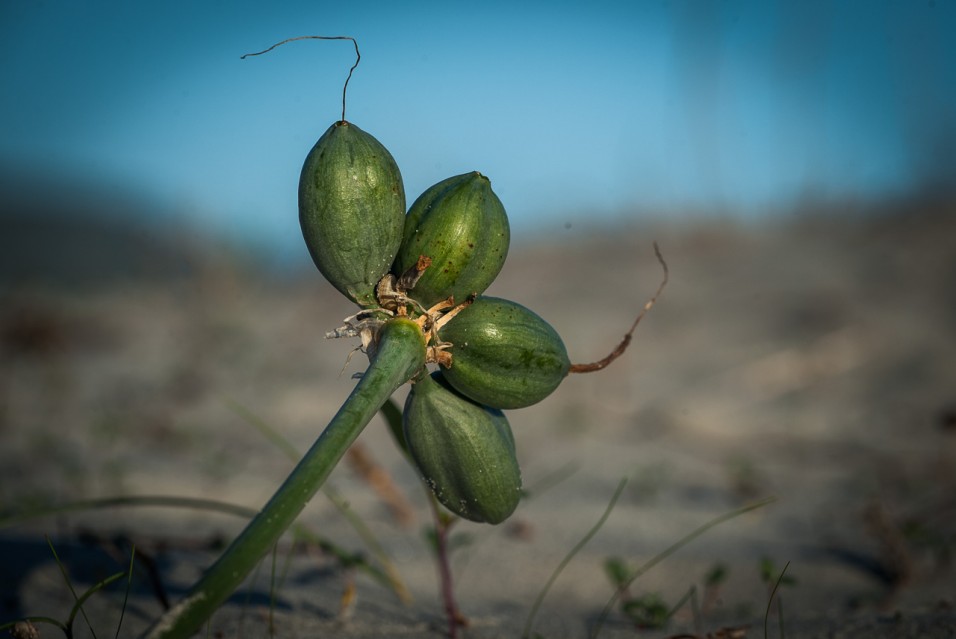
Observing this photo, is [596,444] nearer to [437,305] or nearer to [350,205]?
[437,305]

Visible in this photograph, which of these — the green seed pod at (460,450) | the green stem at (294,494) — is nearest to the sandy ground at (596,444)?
the green seed pod at (460,450)

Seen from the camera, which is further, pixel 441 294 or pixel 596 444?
pixel 596 444

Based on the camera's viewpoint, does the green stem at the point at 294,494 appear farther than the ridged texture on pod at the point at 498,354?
No

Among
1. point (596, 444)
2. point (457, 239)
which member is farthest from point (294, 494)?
point (596, 444)

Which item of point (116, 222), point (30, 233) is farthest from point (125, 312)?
point (116, 222)

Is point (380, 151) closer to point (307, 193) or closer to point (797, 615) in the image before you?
point (307, 193)

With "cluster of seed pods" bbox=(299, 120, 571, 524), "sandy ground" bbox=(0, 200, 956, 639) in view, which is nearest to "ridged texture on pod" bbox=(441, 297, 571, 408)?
"cluster of seed pods" bbox=(299, 120, 571, 524)

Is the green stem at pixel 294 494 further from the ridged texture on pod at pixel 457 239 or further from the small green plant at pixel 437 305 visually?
the ridged texture on pod at pixel 457 239
